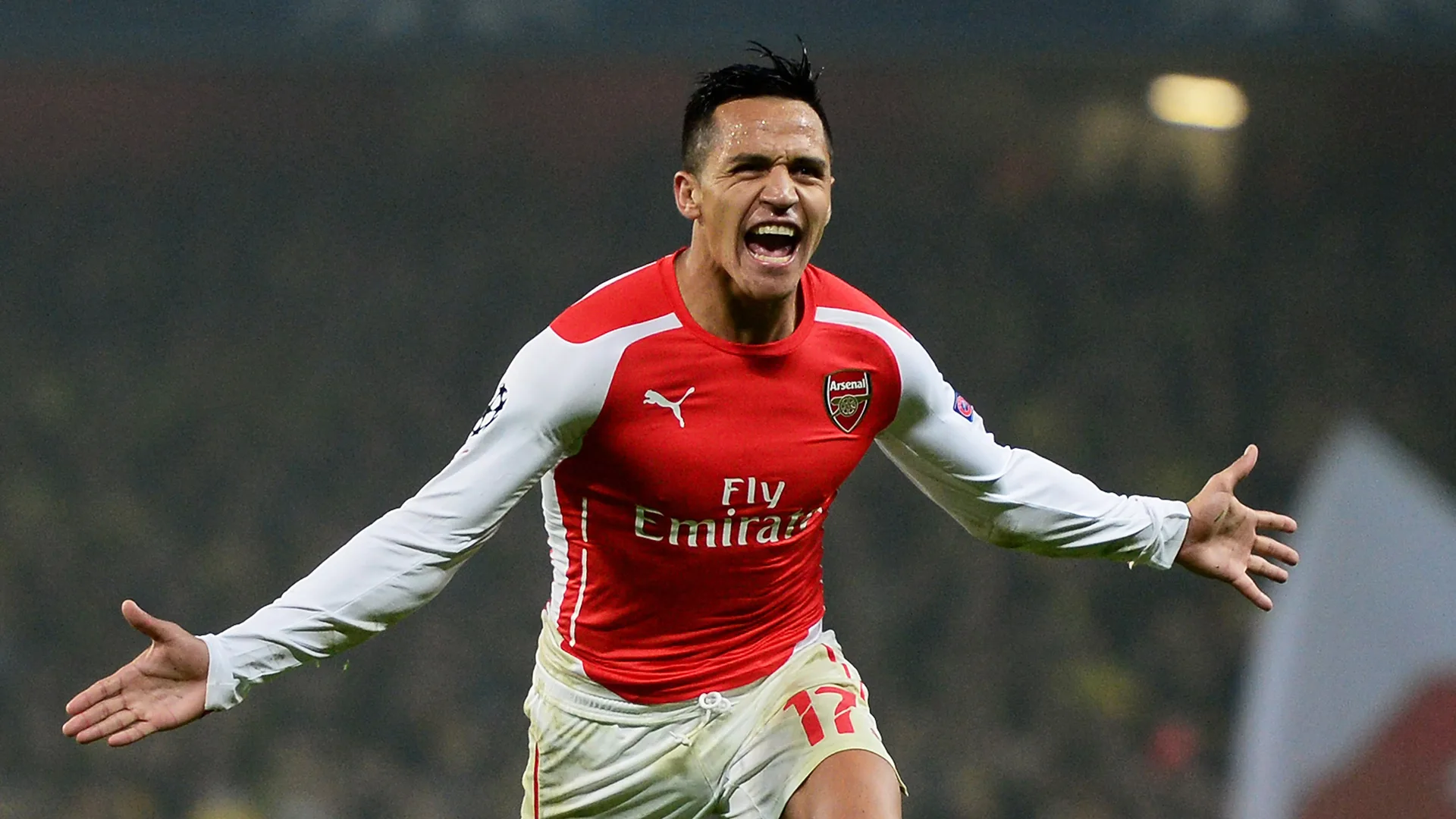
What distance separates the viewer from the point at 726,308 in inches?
122

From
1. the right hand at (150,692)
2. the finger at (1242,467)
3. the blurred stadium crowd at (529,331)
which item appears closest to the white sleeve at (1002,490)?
the finger at (1242,467)

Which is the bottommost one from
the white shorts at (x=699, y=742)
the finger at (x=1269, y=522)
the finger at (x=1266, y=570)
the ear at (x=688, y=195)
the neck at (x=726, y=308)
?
the white shorts at (x=699, y=742)

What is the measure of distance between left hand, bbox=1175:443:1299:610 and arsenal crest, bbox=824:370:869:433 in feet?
2.75

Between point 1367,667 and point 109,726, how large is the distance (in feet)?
18.6

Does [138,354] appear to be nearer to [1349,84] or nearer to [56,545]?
[56,545]

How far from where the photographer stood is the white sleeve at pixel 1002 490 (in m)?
3.28

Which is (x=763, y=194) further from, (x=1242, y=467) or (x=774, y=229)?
(x=1242, y=467)

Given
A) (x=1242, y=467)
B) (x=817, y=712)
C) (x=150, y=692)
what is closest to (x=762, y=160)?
(x=817, y=712)

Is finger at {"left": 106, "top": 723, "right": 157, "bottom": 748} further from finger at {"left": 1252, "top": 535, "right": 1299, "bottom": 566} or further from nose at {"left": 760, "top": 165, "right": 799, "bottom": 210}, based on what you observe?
finger at {"left": 1252, "top": 535, "right": 1299, "bottom": 566}

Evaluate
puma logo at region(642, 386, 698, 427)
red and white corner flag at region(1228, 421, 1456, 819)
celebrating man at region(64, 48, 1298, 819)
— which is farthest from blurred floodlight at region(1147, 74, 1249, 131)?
puma logo at region(642, 386, 698, 427)

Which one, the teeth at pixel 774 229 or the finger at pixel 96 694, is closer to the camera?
the finger at pixel 96 694

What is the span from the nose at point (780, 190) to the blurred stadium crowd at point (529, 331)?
5803mm

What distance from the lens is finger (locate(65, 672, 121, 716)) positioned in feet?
8.86

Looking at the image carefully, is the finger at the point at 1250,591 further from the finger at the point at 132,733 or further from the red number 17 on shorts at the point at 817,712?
the finger at the point at 132,733
